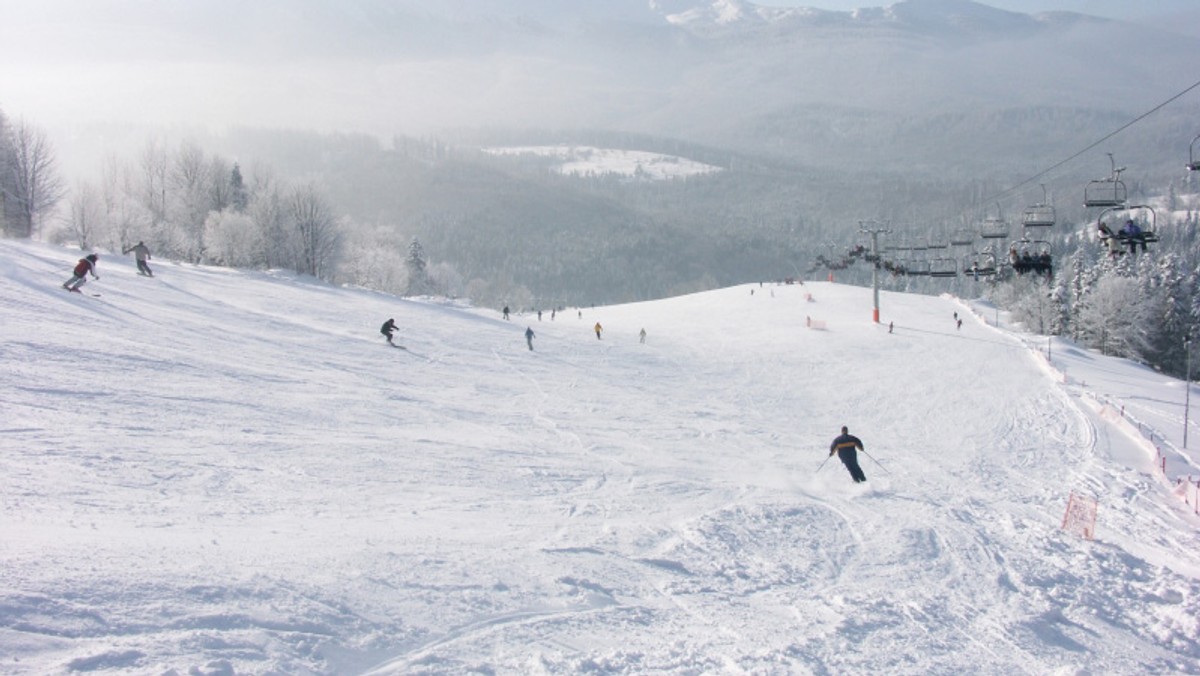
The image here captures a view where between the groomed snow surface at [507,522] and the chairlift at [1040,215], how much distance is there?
7028mm

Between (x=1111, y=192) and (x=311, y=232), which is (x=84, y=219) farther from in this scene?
(x=1111, y=192)

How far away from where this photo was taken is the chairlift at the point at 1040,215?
22.6 metres

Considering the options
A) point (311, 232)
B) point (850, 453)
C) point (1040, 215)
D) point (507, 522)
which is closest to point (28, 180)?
point (311, 232)

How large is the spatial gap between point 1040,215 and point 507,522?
21.1 m

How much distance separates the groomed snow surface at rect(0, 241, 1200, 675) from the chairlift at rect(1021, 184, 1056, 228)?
7028 mm

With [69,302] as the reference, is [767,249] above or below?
above

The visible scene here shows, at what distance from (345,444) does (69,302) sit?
1448cm

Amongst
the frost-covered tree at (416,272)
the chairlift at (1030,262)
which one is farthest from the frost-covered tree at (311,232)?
the chairlift at (1030,262)

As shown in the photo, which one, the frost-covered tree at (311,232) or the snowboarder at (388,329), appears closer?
the snowboarder at (388,329)

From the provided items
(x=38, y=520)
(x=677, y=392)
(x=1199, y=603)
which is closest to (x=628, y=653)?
(x=38, y=520)

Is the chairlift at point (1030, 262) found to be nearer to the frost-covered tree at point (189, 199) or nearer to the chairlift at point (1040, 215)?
the chairlift at point (1040, 215)

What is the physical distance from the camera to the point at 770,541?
36.5ft

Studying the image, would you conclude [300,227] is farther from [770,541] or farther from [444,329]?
[770,541]

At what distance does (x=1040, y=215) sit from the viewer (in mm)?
23391
